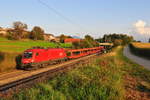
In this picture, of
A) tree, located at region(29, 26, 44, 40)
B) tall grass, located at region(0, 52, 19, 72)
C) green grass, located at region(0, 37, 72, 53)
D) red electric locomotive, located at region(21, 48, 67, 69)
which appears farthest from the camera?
tree, located at region(29, 26, 44, 40)

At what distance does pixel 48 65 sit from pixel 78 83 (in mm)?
16206

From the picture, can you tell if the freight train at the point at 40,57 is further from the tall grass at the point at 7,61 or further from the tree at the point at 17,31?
the tree at the point at 17,31

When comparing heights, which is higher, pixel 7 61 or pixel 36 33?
pixel 36 33

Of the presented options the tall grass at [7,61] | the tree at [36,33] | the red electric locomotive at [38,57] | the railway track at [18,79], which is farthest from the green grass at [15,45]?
the tree at [36,33]

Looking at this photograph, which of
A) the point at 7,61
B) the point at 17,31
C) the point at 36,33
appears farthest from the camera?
the point at 36,33

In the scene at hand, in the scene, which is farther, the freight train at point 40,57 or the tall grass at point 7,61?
the freight train at point 40,57

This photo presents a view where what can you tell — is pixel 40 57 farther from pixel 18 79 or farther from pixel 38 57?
pixel 18 79

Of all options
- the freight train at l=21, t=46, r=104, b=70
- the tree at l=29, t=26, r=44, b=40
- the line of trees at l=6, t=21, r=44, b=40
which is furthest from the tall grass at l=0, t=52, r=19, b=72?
the tree at l=29, t=26, r=44, b=40

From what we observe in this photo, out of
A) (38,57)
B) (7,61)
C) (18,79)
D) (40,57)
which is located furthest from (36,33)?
(18,79)

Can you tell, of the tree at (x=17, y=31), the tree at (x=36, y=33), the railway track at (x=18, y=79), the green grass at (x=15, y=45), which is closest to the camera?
the railway track at (x=18, y=79)

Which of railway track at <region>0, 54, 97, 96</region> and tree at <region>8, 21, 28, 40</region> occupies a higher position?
tree at <region>8, 21, 28, 40</region>

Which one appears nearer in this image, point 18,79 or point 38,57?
point 18,79

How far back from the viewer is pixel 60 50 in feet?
92.3

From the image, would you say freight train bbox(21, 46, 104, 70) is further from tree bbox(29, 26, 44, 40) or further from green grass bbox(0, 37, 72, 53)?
tree bbox(29, 26, 44, 40)
